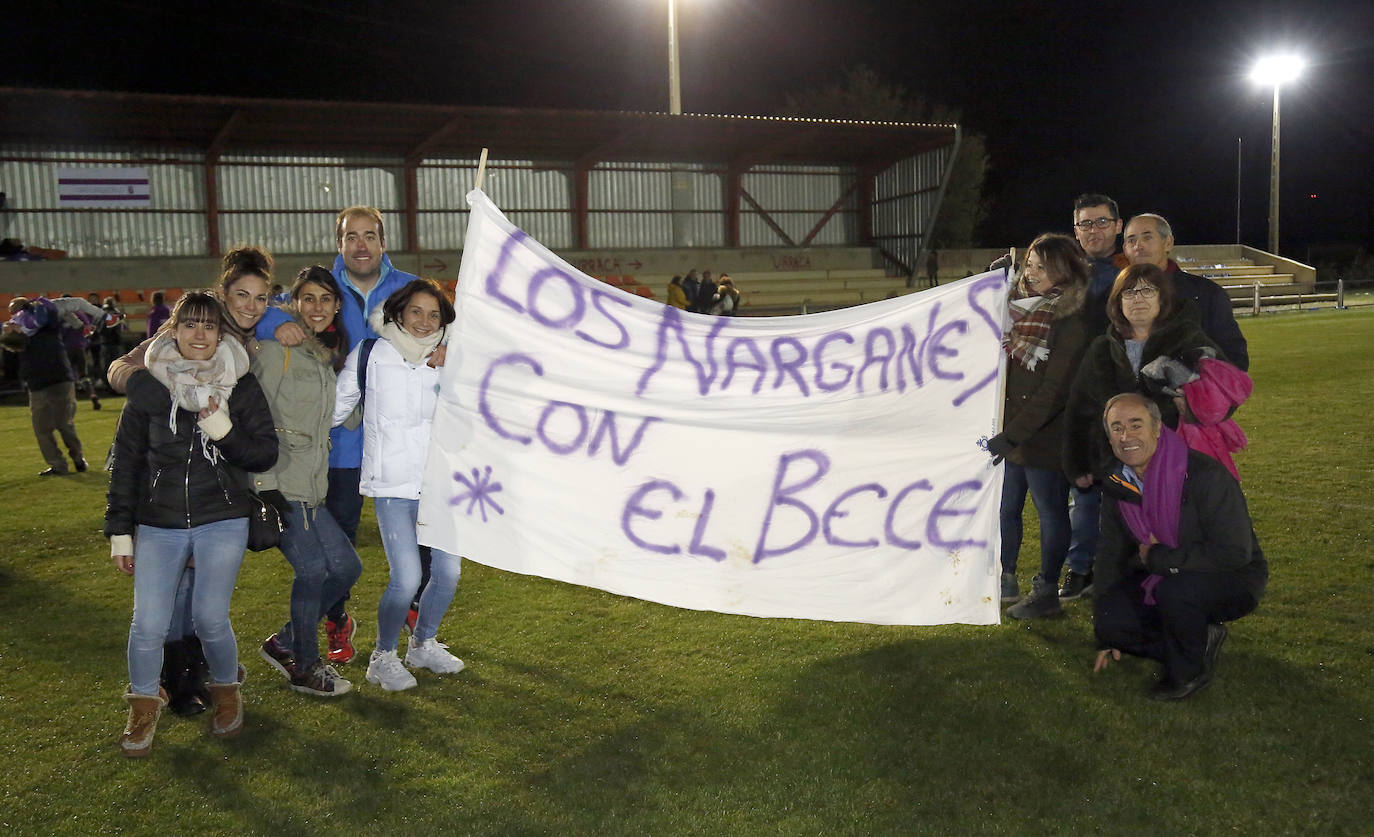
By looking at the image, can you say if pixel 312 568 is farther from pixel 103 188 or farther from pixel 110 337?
pixel 103 188

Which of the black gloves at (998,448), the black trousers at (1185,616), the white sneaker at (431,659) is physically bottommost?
the white sneaker at (431,659)

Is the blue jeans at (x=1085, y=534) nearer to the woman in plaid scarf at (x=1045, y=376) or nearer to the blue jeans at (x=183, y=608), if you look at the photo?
the woman in plaid scarf at (x=1045, y=376)

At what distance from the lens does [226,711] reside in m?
4.02

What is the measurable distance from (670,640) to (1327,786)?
2.69m

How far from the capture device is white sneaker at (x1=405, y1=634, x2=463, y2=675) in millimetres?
4570

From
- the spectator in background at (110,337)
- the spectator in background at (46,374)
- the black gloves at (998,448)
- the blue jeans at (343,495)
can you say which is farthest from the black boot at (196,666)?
the spectator in background at (110,337)

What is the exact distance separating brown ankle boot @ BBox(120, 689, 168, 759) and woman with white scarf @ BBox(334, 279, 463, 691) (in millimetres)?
912

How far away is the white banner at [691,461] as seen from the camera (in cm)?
420

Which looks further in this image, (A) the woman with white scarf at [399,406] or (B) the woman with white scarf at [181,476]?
(A) the woman with white scarf at [399,406]

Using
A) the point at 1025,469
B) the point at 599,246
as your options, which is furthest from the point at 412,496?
the point at 599,246

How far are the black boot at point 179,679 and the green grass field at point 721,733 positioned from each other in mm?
83

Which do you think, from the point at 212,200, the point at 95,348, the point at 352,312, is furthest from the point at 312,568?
the point at 212,200

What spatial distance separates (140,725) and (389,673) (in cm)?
93

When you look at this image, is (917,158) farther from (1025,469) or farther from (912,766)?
(912,766)
